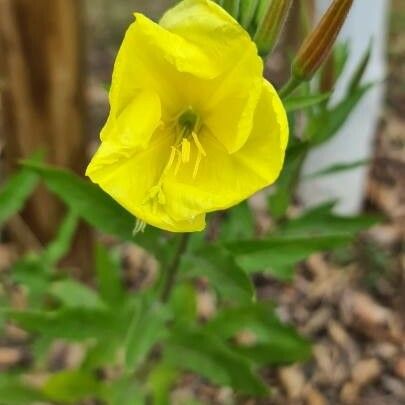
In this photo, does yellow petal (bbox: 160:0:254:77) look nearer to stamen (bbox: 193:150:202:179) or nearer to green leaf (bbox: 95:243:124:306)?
stamen (bbox: 193:150:202:179)

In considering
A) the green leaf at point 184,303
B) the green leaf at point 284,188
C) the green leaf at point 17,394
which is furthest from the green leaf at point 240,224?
the green leaf at point 17,394

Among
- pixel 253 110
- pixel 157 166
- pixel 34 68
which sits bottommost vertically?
pixel 34 68

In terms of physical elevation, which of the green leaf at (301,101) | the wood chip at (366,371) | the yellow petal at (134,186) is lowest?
the wood chip at (366,371)

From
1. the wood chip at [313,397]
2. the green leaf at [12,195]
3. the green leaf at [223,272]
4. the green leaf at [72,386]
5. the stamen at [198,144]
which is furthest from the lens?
the wood chip at [313,397]

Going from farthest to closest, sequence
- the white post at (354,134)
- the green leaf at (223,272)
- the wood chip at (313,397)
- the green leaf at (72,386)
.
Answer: the white post at (354,134) < the wood chip at (313,397) < the green leaf at (72,386) < the green leaf at (223,272)

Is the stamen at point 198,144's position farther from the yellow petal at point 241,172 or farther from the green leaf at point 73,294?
the green leaf at point 73,294

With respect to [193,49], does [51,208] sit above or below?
below

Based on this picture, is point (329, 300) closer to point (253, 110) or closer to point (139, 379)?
point (139, 379)

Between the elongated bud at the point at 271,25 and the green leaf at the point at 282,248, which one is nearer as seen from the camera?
the elongated bud at the point at 271,25

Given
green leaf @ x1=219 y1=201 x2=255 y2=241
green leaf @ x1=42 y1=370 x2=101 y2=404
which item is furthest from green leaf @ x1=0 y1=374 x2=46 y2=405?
green leaf @ x1=219 y1=201 x2=255 y2=241

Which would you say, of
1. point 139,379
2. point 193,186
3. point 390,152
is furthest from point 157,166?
point 390,152
